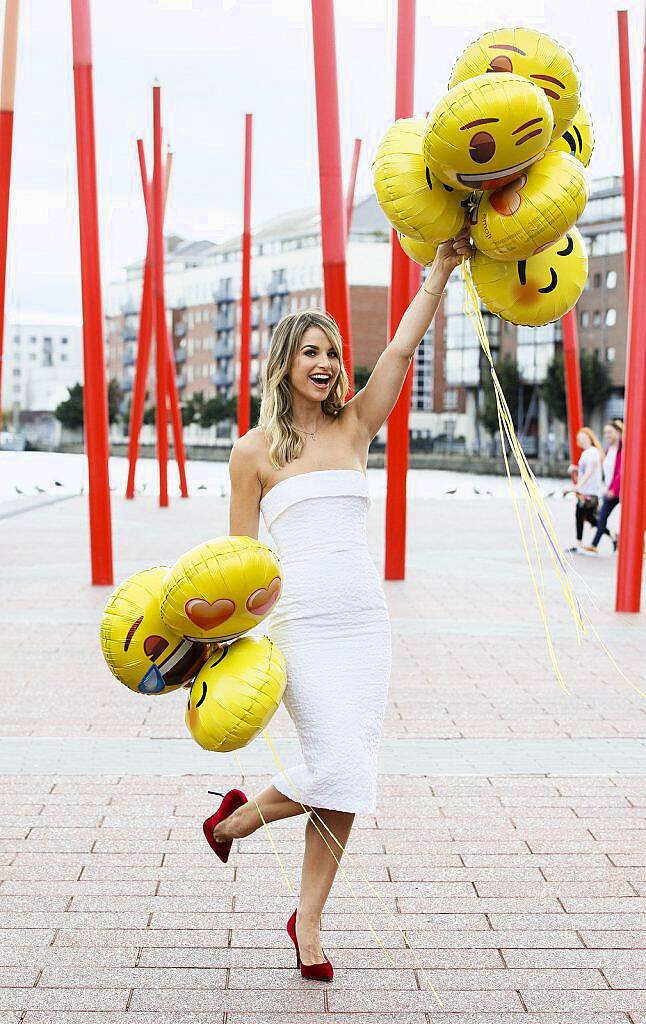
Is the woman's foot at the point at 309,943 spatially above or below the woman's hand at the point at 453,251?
below

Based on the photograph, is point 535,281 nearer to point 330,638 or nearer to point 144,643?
point 330,638

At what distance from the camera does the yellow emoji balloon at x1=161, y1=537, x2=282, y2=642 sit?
131 inches

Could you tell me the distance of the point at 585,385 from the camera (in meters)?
79.4

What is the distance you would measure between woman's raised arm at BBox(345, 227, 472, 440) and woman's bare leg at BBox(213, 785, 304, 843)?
1.08 meters

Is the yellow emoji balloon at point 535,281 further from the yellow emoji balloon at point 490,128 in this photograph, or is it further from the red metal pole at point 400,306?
the red metal pole at point 400,306

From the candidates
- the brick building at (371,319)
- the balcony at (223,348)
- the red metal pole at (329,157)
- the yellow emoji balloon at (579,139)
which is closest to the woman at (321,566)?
the yellow emoji balloon at (579,139)

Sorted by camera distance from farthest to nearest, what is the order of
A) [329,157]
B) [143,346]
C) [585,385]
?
1. [585,385]
2. [143,346]
3. [329,157]

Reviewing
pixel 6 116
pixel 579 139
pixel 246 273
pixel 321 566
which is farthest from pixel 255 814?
pixel 246 273

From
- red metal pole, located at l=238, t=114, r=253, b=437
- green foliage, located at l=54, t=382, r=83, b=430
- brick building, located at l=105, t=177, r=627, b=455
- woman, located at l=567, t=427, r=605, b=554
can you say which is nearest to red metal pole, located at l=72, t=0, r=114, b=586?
woman, located at l=567, t=427, r=605, b=554

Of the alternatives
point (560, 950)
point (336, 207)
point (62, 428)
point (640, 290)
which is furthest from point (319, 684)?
point (62, 428)

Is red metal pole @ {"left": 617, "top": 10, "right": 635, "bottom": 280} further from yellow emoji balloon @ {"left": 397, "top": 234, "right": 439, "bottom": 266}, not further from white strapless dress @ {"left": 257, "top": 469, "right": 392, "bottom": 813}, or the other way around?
white strapless dress @ {"left": 257, "top": 469, "right": 392, "bottom": 813}

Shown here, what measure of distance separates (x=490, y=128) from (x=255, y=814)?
1.98 metres

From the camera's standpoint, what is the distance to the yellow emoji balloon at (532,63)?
378 cm

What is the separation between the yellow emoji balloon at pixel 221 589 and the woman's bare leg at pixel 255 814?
0.56m
